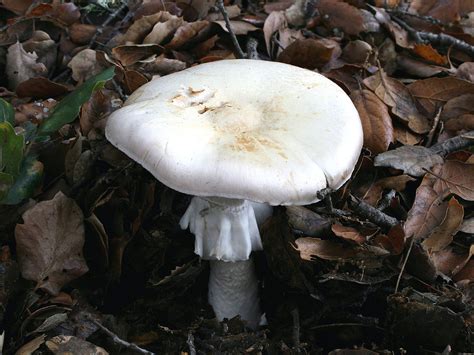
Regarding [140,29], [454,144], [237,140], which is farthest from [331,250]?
[140,29]

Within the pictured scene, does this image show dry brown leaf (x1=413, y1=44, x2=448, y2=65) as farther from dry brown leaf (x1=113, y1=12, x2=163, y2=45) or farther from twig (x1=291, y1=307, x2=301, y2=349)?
twig (x1=291, y1=307, x2=301, y2=349)

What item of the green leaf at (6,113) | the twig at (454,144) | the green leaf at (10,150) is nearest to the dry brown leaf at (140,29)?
the green leaf at (6,113)

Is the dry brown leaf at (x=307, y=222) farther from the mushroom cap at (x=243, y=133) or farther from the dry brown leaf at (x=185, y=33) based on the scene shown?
the dry brown leaf at (x=185, y=33)

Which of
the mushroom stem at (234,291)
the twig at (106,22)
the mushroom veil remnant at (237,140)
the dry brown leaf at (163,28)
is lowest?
the mushroom stem at (234,291)

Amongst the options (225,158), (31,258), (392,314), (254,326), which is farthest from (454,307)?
(31,258)

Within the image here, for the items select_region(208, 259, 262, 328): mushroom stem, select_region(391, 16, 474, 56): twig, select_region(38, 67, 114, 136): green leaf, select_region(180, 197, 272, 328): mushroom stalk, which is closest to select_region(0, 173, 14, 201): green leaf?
select_region(38, 67, 114, 136): green leaf

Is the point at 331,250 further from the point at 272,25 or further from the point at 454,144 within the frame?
the point at 272,25
